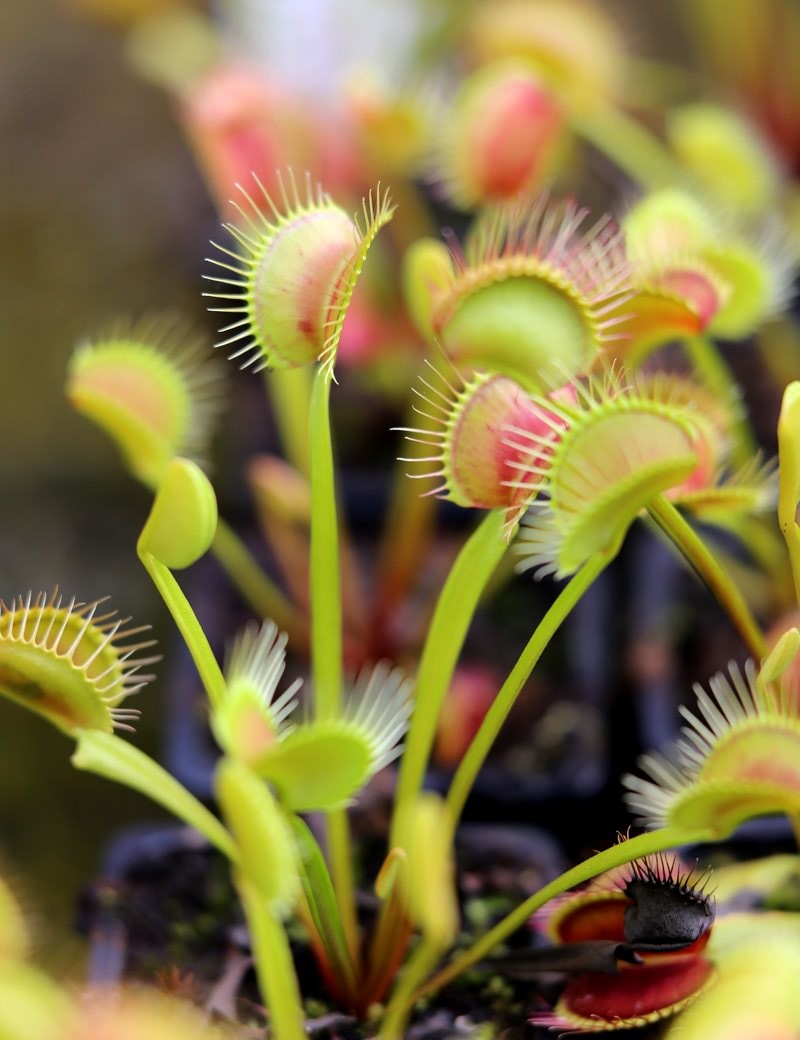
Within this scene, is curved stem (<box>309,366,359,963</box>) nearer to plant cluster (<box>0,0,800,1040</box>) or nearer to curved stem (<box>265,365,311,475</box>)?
plant cluster (<box>0,0,800,1040</box>)

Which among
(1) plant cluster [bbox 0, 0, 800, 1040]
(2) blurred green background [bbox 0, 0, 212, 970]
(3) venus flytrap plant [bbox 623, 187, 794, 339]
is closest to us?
(1) plant cluster [bbox 0, 0, 800, 1040]

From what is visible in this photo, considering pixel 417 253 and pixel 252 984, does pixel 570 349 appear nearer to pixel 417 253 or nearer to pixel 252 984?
pixel 417 253

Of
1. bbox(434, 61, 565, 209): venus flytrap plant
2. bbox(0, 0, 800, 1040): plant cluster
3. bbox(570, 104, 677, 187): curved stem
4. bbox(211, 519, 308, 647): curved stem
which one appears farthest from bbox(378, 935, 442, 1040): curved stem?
bbox(570, 104, 677, 187): curved stem

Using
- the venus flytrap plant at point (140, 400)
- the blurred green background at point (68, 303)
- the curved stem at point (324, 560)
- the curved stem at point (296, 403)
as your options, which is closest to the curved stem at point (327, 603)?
the curved stem at point (324, 560)

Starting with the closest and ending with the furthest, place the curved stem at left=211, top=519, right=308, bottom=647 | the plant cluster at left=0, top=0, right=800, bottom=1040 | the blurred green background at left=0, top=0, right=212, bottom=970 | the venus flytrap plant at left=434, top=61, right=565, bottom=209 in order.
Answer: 1. the plant cluster at left=0, top=0, right=800, bottom=1040
2. the venus flytrap plant at left=434, top=61, right=565, bottom=209
3. the curved stem at left=211, top=519, right=308, bottom=647
4. the blurred green background at left=0, top=0, right=212, bottom=970

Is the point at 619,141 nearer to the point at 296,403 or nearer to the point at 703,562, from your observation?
the point at 296,403

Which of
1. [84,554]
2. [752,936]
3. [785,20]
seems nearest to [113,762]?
[752,936]

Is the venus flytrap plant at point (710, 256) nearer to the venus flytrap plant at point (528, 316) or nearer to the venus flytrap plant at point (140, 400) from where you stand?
the venus flytrap plant at point (528, 316)

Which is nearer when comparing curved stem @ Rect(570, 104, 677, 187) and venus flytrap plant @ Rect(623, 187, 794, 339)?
venus flytrap plant @ Rect(623, 187, 794, 339)
